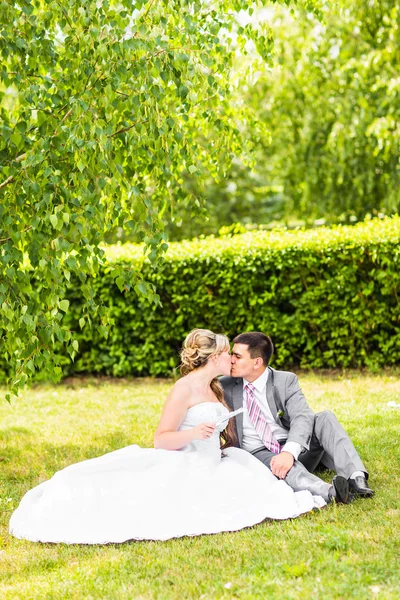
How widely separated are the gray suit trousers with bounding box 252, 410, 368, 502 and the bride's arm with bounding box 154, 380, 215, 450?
0.63 meters

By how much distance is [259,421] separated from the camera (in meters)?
5.21

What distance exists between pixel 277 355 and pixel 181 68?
504 centimetres

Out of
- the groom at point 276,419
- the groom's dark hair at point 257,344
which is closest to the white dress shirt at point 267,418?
the groom at point 276,419

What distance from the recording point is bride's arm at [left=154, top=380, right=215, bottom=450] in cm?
483

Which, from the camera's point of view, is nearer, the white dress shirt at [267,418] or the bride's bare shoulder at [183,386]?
the bride's bare shoulder at [183,386]

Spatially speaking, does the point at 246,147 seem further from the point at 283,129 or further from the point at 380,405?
the point at 283,129

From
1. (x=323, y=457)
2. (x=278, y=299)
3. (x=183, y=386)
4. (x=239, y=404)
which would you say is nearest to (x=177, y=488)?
(x=183, y=386)

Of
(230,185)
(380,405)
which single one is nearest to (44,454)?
(380,405)

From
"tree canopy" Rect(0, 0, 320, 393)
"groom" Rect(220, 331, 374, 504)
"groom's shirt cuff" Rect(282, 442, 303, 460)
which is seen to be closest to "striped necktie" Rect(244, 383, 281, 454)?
"groom" Rect(220, 331, 374, 504)

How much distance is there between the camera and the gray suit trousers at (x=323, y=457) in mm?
4777

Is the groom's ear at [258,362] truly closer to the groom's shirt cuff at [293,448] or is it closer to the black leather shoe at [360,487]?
the groom's shirt cuff at [293,448]

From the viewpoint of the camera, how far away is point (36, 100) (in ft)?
15.0

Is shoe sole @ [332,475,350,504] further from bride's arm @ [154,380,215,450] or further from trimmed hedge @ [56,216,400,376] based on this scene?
trimmed hedge @ [56,216,400,376]

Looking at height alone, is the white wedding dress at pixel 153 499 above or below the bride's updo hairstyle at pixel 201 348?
Result: below
